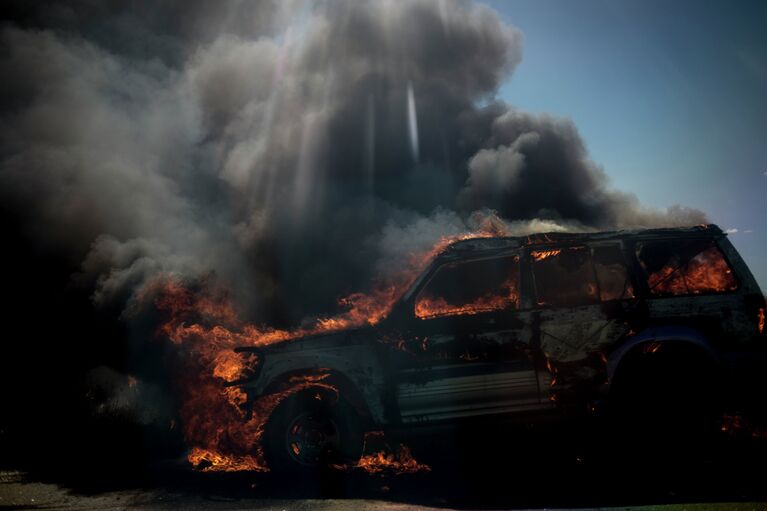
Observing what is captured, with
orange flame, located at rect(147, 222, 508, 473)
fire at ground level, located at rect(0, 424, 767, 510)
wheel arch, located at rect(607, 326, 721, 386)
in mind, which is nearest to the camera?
fire at ground level, located at rect(0, 424, 767, 510)

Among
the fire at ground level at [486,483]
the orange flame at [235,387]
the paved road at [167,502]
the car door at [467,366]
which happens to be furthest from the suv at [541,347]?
the paved road at [167,502]

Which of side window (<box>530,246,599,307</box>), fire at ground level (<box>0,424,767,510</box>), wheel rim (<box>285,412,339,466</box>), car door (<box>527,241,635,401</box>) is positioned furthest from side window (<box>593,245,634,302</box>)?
wheel rim (<box>285,412,339,466</box>)

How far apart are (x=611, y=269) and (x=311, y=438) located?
3.55 meters

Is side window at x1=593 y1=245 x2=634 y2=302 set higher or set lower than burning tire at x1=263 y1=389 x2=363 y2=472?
higher

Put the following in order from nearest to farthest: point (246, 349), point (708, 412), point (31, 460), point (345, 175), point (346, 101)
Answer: point (708, 412)
point (246, 349)
point (31, 460)
point (345, 175)
point (346, 101)

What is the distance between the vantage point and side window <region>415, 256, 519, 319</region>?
179 inches

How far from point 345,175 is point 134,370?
11351mm

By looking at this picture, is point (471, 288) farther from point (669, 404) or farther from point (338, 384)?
point (669, 404)

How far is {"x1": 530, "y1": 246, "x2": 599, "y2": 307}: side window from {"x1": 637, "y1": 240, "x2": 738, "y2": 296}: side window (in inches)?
21.9

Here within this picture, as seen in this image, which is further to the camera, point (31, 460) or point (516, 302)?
point (31, 460)

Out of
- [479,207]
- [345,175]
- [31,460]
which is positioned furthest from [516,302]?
[345,175]

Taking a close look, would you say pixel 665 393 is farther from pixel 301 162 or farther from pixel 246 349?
pixel 301 162

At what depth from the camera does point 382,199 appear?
17.8 metres

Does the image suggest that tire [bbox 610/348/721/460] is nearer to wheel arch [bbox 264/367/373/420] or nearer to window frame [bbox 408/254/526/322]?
window frame [bbox 408/254/526/322]
